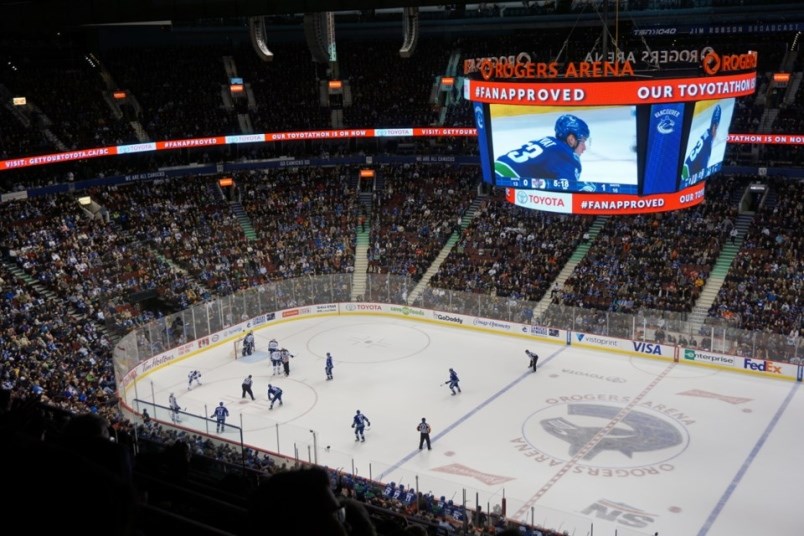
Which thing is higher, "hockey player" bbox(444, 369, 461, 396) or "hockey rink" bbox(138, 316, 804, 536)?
"hockey player" bbox(444, 369, 461, 396)

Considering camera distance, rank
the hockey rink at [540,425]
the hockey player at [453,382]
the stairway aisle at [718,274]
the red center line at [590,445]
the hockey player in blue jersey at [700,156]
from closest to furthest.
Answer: the hockey rink at [540,425]
the red center line at [590,445]
the hockey player in blue jersey at [700,156]
the hockey player at [453,382]
the stairway aisle at [718,274]

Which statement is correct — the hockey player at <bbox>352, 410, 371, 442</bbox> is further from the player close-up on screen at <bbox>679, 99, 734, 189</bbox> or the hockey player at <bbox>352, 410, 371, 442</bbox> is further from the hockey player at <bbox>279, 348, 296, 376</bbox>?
the player close-up on screen at <bbox>679, 99, 734, 189</bbox>

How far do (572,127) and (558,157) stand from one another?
0.94 metres

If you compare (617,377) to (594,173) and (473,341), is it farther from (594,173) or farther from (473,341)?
(594,173)

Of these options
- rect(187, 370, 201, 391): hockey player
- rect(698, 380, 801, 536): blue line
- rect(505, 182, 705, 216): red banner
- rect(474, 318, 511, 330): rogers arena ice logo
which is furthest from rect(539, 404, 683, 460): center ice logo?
rect(187, 370, 201, 391): hockey player

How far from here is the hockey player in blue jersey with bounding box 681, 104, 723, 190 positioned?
73.7ft

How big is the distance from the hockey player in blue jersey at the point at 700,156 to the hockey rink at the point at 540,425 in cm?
771

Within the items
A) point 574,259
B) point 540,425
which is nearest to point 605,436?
point 540,425

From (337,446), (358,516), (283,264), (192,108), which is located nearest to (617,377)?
(337,446)

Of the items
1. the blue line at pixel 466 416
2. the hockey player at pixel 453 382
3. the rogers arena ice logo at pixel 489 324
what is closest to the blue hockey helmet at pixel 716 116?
the blue line at pixel 466 416

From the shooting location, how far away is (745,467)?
21453mm

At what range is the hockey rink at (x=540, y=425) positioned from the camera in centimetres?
1942

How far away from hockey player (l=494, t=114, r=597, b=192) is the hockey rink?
7706mm

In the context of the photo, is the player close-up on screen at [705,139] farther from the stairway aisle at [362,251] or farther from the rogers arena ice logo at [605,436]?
the stairway aisle at [362,251]
